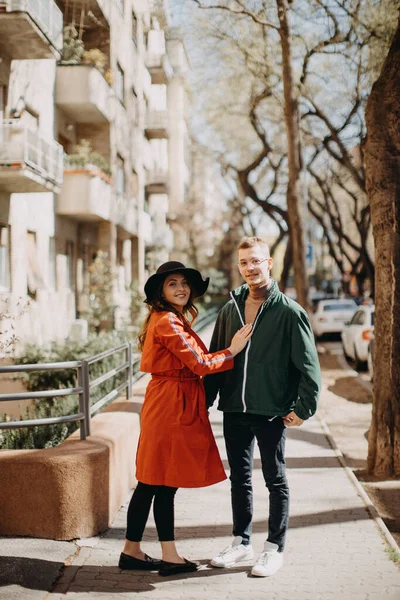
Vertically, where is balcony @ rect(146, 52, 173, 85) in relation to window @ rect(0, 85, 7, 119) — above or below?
above

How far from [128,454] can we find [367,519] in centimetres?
208

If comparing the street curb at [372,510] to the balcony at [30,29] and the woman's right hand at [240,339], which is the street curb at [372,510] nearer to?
the woman's right hand at [240,339]

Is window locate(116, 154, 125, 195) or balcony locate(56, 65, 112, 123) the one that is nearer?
balcony locate(56, 65, 112, 123)

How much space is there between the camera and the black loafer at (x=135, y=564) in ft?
16.0

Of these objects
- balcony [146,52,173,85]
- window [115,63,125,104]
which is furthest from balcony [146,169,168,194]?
window [115,63,125,104]

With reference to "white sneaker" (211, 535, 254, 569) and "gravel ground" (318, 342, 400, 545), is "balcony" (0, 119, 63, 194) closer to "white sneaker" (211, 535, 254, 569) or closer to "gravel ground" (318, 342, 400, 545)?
"gravel ground" (318, 342, 400, 545)

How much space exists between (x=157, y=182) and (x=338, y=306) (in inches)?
409

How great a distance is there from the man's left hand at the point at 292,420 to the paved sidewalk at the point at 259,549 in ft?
2.94

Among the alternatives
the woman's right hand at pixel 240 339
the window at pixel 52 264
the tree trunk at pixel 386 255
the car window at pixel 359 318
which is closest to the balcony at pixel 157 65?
the window at pixel 52 264

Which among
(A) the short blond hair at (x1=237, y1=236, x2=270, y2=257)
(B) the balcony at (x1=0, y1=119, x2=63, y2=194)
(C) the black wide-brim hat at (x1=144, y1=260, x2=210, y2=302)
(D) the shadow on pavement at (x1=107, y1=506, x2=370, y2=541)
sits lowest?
(D) the shadow on pavement at (x1=107, y1=506, x2=370, y2=541)

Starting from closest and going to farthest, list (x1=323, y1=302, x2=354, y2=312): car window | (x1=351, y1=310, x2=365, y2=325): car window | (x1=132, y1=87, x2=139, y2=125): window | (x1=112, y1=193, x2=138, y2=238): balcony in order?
(x1=351, y1=310, x2=365, y2=325): car window, (x1=112, y1=193, x2=138, y2=238): balcony, (x1=132, y1=87, x2=139, y2=125): window, (x1=323, y1=302, x2=354, y2=312): car window

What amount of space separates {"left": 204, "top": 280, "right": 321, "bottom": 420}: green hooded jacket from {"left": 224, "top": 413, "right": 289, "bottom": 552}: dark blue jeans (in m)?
0.11

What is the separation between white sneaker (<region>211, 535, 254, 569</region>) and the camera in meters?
4.89

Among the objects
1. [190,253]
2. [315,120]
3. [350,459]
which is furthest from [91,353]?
[190,253]
